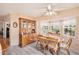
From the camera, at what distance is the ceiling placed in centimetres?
225

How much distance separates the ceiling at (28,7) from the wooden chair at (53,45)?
61 centimetres

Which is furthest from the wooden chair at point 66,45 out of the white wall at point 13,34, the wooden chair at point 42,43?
the white wall at point 13,34

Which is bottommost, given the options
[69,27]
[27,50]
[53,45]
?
[27,50]

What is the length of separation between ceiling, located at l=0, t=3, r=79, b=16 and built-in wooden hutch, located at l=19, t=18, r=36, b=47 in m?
0.17

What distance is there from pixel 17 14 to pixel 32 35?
0.55 m

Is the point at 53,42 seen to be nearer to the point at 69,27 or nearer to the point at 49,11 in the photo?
the point at 69,27

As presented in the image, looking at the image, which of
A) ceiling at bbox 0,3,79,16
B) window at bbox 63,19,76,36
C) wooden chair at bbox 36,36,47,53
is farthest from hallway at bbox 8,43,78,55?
ceiling at bbox 0,3,79,16

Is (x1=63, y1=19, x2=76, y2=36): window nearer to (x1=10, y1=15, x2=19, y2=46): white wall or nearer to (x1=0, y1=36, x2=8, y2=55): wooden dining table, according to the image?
(x1=10, y1=15, x2=19, y2=46): white wall

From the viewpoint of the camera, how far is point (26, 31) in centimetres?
238

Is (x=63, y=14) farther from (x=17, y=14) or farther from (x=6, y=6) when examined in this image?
(x=6, y=6)

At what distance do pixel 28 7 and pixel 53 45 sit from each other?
0.95 m

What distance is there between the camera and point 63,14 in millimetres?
2268

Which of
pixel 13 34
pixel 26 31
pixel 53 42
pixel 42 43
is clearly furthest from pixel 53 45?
pixel 13 34

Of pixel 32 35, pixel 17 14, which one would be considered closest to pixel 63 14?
pixel 32 35
